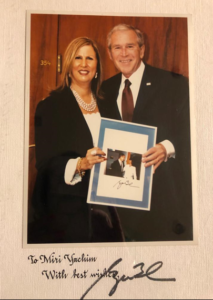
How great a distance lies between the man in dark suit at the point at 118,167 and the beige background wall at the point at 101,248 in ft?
0.43

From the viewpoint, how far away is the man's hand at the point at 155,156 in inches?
21.0

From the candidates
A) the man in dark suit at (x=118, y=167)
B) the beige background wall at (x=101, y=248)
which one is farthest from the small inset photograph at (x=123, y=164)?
the beige background wall at (x=101, y=248)

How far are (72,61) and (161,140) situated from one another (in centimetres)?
22

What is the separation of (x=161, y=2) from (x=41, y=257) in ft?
1.71

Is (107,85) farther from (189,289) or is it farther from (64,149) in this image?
(189,289)

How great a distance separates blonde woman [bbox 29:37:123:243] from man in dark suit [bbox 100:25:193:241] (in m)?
0.04

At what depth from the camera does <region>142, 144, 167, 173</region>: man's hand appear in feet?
1.75

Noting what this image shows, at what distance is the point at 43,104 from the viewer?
528mm

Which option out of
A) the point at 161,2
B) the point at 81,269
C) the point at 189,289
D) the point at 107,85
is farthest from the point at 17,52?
the point at 189,289

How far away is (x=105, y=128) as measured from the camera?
0.53 meters

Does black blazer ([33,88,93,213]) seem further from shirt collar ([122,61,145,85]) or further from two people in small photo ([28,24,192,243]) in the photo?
shirt collar ([122,61,145,85])

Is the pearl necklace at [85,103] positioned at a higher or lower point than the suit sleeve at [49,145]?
higher

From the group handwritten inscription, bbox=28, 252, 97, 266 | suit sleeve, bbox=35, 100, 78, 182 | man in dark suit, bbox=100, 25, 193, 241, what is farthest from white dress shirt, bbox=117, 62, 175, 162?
handwritten inscription, bbox=28, 252, 97, 266

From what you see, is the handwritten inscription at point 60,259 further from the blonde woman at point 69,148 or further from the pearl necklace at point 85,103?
the pearl necklace at point 85,103
